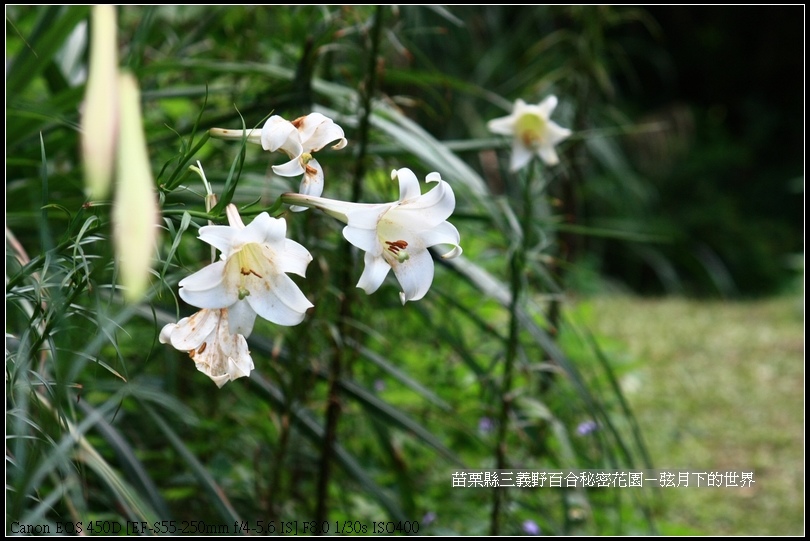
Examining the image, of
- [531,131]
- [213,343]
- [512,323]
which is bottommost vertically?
[213,343]

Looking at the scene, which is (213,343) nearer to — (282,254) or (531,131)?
(282,254)

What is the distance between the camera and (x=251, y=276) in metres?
0.53

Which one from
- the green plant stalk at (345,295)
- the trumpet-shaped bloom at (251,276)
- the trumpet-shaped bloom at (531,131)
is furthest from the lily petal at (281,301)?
the trumpet-shaped bloom at (531,131)

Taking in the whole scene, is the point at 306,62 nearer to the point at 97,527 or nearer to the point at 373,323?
the point at 373,323

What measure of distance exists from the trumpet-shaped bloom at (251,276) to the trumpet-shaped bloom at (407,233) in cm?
4

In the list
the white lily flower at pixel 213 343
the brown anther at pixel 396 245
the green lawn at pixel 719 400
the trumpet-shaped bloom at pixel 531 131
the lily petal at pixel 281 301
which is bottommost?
the white lily flower at pixel 213 343

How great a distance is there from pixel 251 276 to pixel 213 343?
54mm

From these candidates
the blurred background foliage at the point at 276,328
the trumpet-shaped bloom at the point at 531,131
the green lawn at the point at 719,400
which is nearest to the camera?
the blurred background foliage at the point at 276,328

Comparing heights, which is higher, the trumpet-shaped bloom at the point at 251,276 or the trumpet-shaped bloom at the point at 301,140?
the trumpet-shaped bloom at the point at 301,140

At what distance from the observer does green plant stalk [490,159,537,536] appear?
1.09 meters

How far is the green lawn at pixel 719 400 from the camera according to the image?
6.95 feet

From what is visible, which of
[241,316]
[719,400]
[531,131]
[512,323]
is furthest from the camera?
[719,400]

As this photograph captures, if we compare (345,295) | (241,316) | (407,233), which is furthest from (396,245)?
(345,295)

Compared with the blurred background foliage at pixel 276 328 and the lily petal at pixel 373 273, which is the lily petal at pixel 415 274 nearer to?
the lily petal at pixel 373 273
